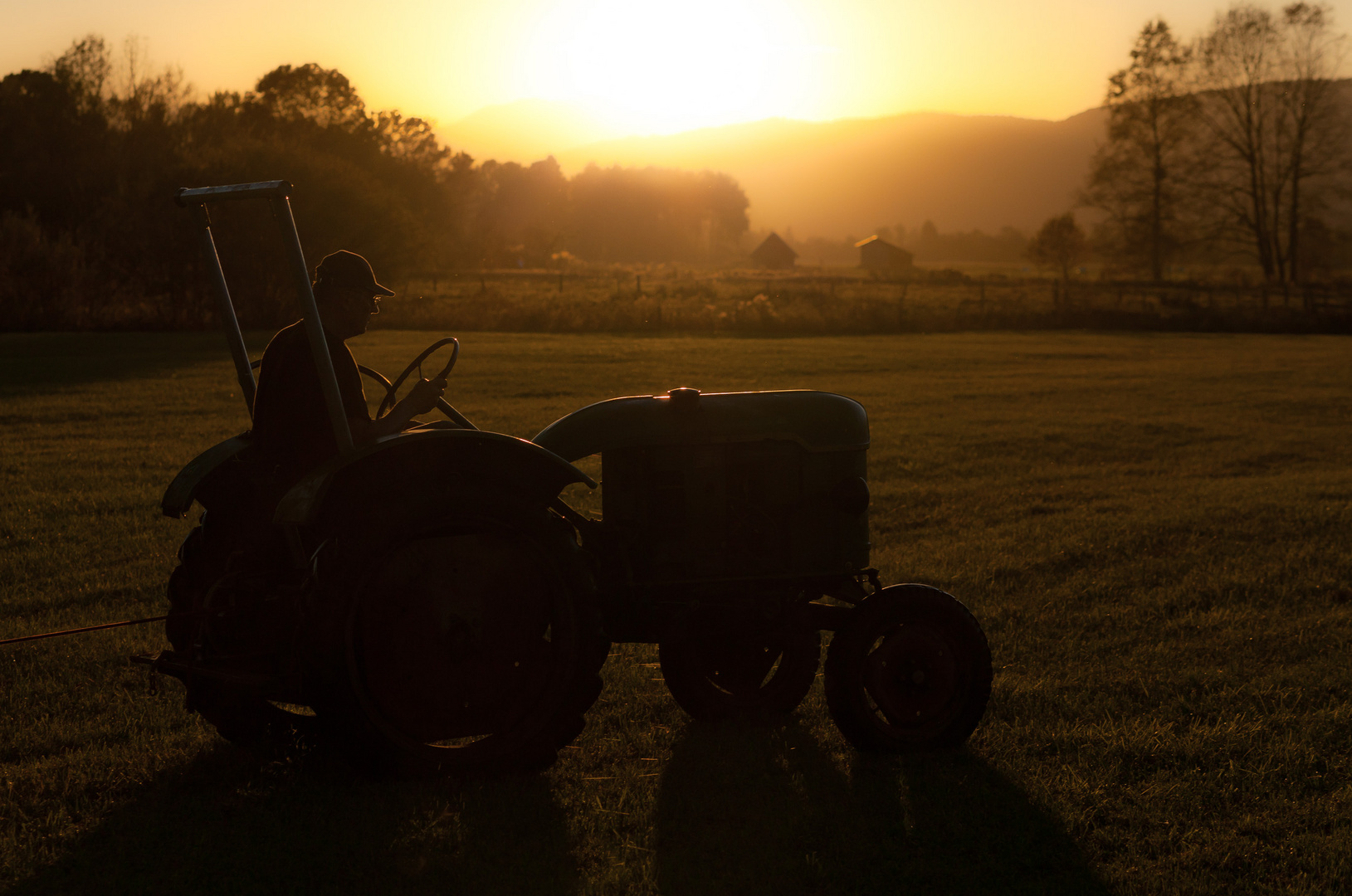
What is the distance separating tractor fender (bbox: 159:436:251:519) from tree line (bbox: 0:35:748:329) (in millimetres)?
24680

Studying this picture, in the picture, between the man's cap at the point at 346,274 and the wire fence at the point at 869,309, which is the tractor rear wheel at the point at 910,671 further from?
the wire fence at the point at 869,309

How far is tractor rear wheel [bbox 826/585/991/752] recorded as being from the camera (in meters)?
4.29

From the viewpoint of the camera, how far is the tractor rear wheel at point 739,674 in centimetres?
467

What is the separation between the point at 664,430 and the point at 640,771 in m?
1.33

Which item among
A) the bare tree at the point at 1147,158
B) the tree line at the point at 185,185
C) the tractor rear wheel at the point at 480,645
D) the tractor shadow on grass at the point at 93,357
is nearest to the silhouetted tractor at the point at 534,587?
the tractor rear wheel at the point at 480,645

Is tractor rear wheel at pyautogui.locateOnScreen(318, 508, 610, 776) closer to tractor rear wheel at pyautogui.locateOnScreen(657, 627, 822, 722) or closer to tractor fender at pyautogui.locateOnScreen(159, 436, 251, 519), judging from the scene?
tractor rear wheel at pyautogui.locateOnScreen(657, 627, 822, 722)

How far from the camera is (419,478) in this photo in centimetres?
378

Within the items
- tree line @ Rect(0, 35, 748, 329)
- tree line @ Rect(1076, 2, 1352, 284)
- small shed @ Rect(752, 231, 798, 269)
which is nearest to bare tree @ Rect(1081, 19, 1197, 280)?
tree line @ Rect(1076, 2, 1352, 284)

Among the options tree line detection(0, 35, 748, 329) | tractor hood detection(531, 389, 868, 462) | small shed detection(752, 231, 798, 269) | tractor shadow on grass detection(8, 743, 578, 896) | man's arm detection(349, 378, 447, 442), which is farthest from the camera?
small shed detection(752, 231, 798, 269)

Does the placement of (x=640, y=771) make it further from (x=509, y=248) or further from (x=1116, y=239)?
(x=509, y=248)

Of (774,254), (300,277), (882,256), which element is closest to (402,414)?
(300,277)

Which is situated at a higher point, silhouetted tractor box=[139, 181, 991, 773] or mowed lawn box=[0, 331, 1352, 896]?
silhouetted tractor box=[139, 181, 991, 773]

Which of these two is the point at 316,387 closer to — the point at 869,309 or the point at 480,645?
the point at 480,645

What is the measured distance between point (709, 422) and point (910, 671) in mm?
1291
